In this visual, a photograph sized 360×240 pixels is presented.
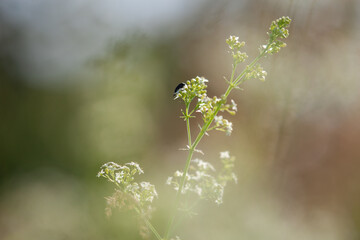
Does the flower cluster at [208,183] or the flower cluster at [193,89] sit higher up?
the flower cluster at [193,89]

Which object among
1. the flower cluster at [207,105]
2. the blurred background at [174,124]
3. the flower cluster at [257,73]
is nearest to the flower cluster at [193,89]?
the flower cluster at [207,105]

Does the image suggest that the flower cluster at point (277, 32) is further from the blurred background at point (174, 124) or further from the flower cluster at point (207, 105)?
the blurred background at point (174, 124)

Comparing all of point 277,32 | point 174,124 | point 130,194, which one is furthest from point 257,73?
point 174,124

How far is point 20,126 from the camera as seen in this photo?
3.31 m

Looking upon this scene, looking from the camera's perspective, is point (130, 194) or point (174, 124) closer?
point (130, 194)

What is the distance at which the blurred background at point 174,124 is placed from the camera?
9.17 feet

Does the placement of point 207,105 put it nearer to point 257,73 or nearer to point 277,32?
point 257,73

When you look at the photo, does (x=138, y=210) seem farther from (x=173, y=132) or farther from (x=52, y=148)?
(x=52, y=148)

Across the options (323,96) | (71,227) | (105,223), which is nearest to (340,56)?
(323,96)

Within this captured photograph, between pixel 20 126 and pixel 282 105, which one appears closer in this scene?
pixel 282 105

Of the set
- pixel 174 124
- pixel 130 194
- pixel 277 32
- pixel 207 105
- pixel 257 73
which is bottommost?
pixel 130 194

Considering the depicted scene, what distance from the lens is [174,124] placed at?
326 centimetres

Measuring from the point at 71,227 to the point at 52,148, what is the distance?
887mm

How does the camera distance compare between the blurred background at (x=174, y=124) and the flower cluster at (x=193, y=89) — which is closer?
the flower cluster at (x=193, y=89)
